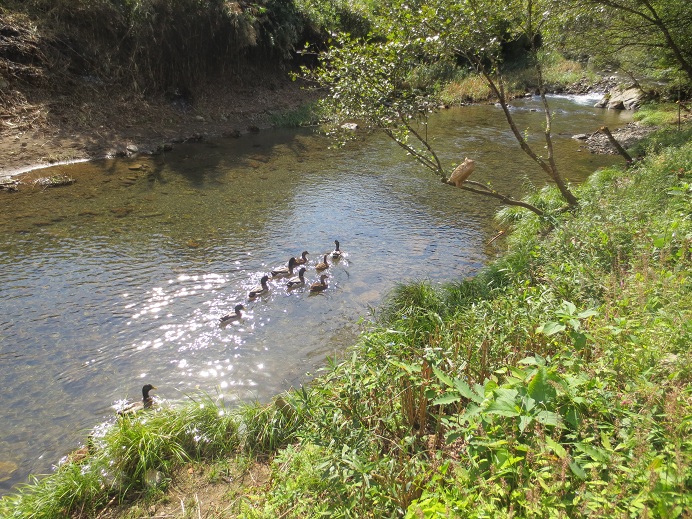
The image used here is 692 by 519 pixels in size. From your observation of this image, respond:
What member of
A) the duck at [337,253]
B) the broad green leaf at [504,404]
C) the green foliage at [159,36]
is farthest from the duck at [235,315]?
the green foliage at [159,36]

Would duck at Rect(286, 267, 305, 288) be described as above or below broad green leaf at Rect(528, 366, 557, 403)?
below

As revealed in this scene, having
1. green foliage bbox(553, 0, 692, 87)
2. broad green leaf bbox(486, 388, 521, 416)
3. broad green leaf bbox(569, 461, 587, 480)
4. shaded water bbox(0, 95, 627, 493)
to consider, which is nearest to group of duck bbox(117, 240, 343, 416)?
shaded water bbox(0, 95, 627, 493)

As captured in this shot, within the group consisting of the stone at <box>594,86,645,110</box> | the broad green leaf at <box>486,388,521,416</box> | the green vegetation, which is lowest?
the green vegetation

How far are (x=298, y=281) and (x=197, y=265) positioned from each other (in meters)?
2.13

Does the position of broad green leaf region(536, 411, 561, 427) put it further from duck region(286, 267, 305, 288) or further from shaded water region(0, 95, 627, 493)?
duck region(286, 267, 305, 288)

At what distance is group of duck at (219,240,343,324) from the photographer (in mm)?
7049

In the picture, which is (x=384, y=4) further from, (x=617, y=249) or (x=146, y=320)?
(x=146, y=320)

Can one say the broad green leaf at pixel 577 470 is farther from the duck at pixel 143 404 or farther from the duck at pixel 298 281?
the duck at pixel 298 281

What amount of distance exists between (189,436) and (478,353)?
298cm

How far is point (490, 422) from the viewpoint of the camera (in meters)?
2.71

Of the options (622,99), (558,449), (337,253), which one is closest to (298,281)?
(337,253)

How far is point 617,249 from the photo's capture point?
560 centimetres

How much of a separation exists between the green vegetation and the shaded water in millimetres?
1094

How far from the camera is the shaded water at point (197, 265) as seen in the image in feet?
18.4
